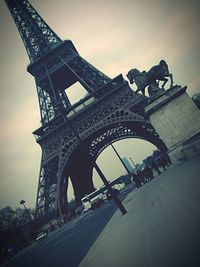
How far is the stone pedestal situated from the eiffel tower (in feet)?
28.2

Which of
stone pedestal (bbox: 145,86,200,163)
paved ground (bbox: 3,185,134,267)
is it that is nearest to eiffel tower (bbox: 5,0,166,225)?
paved ground (bbox: 3,185,134,267)

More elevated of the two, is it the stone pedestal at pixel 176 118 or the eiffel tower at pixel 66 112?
the eiffel tower at pixel 66 112

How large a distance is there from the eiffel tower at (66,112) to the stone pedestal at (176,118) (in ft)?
28.2

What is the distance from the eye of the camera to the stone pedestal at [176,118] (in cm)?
1058

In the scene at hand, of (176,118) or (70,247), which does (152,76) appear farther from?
(70,247)

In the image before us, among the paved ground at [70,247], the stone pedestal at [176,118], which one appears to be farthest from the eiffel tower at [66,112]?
the stone pedestal at [176,118]

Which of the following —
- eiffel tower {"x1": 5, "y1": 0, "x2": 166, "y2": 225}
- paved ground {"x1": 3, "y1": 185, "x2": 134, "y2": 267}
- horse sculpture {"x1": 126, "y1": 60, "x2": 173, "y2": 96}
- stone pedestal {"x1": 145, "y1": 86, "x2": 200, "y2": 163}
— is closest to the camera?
paved ground {"x1": 3, "y1": 185, "x2": 134, "y2": 267}

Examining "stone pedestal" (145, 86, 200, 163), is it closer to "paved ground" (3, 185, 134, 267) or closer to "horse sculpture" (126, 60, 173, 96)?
"horse sculpture" (126, 60, 173, 96)

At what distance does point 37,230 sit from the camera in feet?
83.6

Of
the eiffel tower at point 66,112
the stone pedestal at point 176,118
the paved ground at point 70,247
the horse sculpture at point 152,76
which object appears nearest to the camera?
the paved ground at point 70,247

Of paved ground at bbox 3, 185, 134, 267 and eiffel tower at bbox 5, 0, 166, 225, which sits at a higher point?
eiffel tower at bbox 5, 0, 166, 225

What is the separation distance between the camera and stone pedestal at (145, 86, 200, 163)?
34.7 feet

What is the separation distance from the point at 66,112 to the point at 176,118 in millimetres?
17479

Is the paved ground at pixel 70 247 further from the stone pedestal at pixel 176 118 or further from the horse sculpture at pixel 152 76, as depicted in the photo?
the horse sculpture at pixel 152 76
